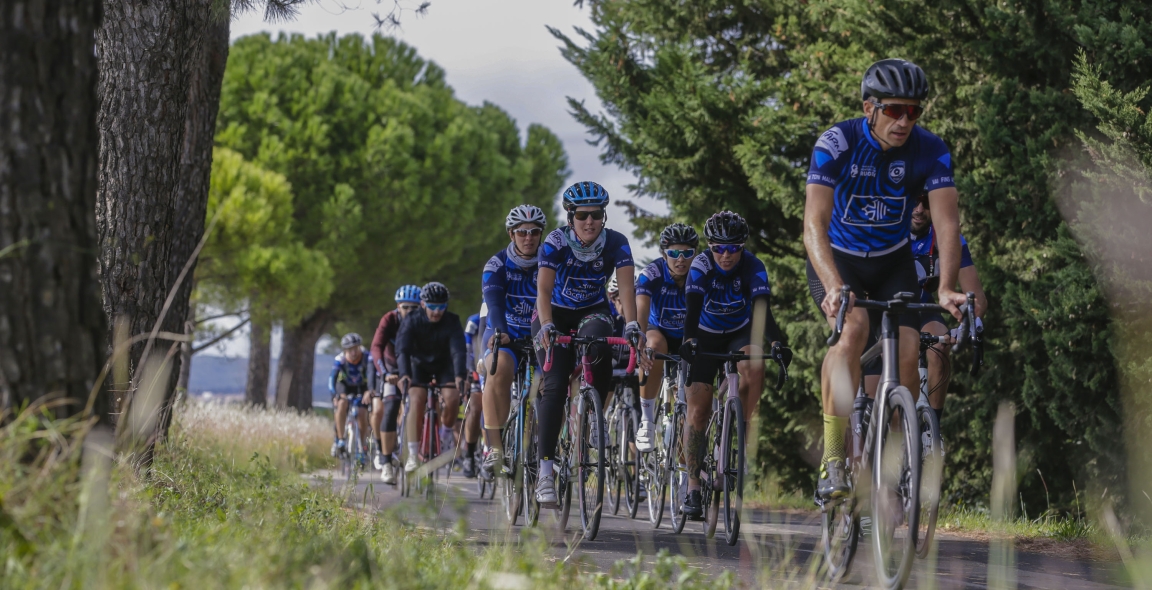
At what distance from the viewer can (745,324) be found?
296 inches

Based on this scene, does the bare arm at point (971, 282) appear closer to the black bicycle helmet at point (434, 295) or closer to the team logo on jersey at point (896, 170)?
the team logo on jersey at point (896, 170)

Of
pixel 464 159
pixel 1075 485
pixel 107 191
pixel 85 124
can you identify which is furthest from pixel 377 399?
pixel 464 159

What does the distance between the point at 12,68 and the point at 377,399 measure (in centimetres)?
995

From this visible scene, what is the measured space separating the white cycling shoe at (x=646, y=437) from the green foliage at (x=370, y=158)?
2216cm

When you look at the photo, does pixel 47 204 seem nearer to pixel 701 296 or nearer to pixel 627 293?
pixel 627 293

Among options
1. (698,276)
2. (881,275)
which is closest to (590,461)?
(698,276)

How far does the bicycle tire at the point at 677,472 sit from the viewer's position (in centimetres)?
739

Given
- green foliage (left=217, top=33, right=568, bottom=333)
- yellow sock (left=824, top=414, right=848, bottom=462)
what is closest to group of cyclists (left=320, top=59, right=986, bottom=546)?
yellow sock (left=824, top=414, right=848, bottom=462)

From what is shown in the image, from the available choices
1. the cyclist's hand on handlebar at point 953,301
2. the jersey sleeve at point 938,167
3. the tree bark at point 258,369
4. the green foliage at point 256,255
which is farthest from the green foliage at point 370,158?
the cyclist's hand on handlebar at point 953,301

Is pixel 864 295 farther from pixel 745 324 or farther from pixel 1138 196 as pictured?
pixel 1138 196

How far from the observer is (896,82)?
16.4 feet

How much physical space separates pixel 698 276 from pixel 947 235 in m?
2.59

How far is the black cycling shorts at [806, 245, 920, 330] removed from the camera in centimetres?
519

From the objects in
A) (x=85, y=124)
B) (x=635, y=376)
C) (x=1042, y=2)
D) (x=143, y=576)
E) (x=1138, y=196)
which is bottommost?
(x=143, y=576)
